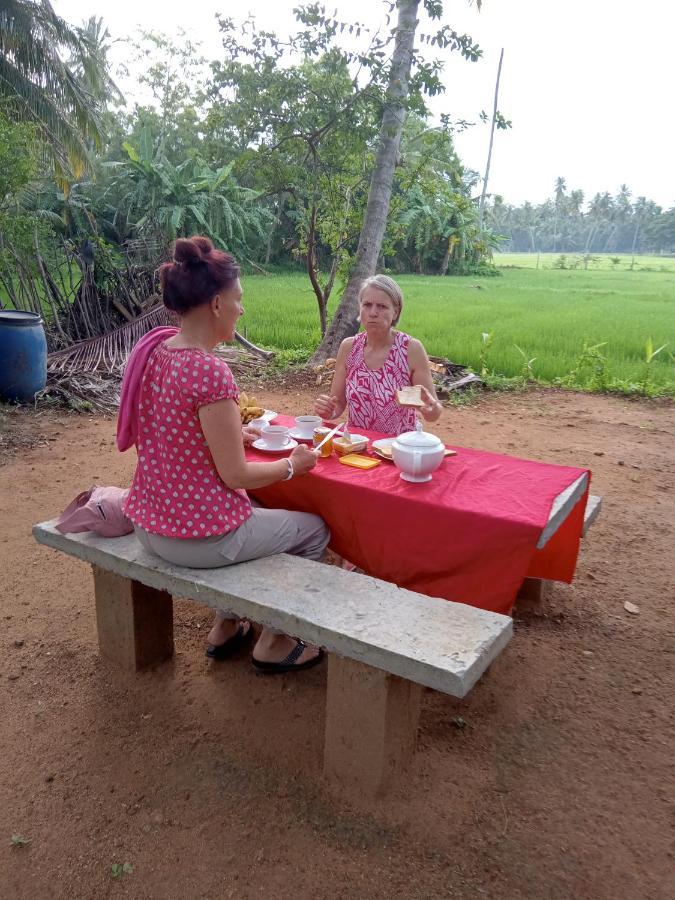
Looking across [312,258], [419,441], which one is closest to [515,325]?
[312,258]

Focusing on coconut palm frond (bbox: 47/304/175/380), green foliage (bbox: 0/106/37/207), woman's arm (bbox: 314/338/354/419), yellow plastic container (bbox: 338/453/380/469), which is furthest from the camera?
coconut palm frond (bbox: 47/304/175/380)

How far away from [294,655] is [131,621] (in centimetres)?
60

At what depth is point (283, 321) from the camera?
10562mm

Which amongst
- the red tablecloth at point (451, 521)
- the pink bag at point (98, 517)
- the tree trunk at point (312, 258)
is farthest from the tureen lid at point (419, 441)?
the tree trunk at point (312, 258)

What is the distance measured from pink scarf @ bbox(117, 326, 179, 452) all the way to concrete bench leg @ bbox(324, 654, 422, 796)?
92 cm

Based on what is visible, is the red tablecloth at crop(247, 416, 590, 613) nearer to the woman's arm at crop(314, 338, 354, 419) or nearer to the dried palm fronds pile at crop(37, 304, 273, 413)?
the woman's arm at crop(314, 338, 354, 419)

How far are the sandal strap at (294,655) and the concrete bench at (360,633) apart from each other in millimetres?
472

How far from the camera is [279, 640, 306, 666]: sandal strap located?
2.44 metres

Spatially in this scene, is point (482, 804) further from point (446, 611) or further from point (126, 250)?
point (126, 250)

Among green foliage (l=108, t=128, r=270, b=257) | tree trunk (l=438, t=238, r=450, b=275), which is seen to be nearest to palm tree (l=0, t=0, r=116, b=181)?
green foliage (l=108, t=128, r=270, b=257)

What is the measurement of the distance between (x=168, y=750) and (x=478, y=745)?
984 millimetres

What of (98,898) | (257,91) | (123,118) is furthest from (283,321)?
(123,118)

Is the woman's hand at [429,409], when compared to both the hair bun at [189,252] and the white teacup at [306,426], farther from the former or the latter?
the hair bun at [189,252]

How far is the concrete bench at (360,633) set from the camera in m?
1.66
